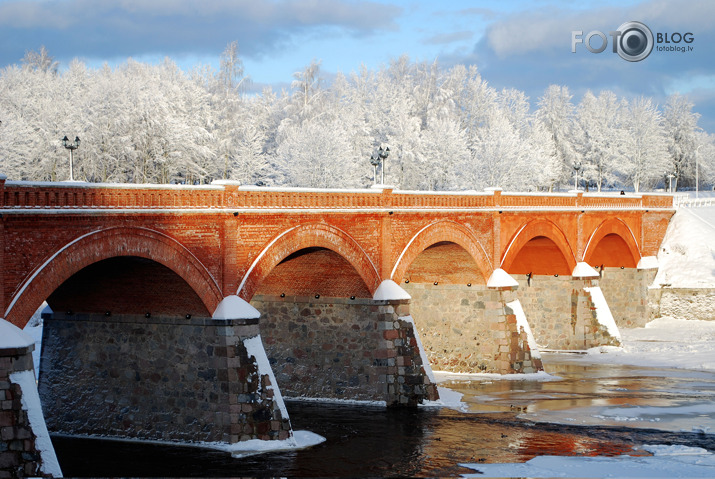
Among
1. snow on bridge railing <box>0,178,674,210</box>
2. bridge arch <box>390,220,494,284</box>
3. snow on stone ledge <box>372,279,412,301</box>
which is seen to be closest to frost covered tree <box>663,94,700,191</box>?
snow on bridge railing <box>0,178,674,210</box>

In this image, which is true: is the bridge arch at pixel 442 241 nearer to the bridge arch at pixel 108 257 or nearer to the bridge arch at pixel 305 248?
the bridge arch at pixel 305 248

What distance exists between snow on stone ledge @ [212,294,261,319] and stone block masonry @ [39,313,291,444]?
0.57ft

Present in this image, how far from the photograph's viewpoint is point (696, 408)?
2861 cm

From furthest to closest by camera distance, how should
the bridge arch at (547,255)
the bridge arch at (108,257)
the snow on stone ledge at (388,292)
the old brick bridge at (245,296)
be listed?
the bridge arch at (547,255) < the snow on stone ledge at (388,292) < the old brick bridge at (245,296) < the bridge arch at (108,257)

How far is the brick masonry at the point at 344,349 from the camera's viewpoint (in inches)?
1129

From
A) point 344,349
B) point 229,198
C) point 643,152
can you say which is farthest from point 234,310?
point 643,152

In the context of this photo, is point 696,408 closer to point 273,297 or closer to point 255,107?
point 273,297

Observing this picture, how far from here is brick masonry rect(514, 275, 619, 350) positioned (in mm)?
41250

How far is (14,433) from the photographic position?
1670 cm

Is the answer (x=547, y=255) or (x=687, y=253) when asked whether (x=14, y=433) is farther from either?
(x=687, y=253)

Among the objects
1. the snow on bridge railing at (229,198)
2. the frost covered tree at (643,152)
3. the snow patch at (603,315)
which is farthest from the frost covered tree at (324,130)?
the snow patch at (603,315)

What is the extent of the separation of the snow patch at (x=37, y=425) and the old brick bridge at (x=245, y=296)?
2102 mm

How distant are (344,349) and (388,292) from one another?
7.80 ft

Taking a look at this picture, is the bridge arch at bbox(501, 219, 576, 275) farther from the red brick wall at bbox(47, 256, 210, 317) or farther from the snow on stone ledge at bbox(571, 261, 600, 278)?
the red brick wall at bbox(47, 256, 210, 317)
